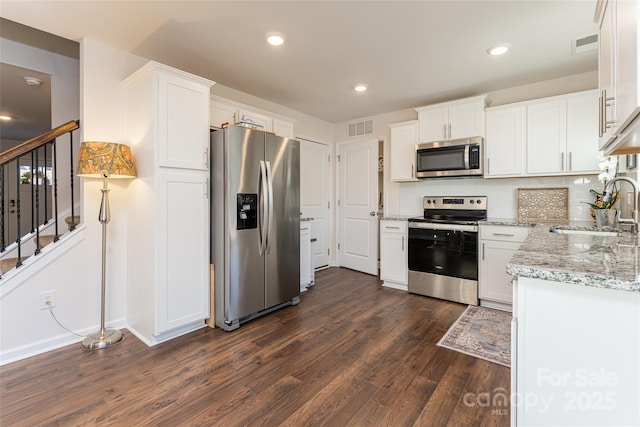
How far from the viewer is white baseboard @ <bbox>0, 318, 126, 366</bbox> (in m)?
2.12

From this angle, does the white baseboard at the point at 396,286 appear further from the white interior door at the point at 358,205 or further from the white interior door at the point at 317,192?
the white interior door at the point at 317,192

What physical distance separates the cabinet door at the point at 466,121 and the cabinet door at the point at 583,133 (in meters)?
0.80

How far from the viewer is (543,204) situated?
131 inches

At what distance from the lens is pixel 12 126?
550 centimetres

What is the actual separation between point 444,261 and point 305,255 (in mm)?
1678

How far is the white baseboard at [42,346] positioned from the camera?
6.97 feet

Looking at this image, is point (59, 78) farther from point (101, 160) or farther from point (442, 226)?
point (442, 226)

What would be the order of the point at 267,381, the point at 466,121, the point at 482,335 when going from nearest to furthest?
the point at 267,381
the point at 482,335
the point at 466,121

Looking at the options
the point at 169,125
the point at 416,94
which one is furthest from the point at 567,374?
the point at 416,94

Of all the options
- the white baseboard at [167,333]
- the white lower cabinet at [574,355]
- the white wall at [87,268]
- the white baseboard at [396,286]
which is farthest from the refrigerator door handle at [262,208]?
the white lower cabinet at [574,355]

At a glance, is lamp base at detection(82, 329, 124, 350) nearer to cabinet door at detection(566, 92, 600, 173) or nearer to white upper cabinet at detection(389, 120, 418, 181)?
white upper cabinet at detection(389, 120, 418, 181)

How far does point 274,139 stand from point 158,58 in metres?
1.33

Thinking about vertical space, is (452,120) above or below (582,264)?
above

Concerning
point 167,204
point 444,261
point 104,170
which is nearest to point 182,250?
point 167,204
